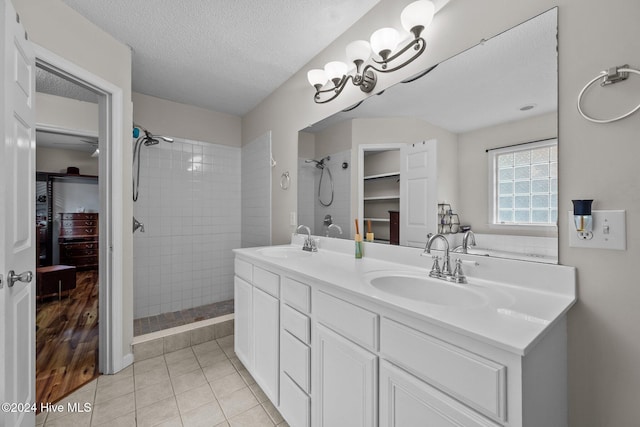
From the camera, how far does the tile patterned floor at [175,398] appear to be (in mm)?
1495

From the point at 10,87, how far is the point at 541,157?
2066mm

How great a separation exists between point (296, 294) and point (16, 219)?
48.9 inches

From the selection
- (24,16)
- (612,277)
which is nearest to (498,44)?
(612,277)

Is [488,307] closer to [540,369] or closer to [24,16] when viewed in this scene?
[540,369]

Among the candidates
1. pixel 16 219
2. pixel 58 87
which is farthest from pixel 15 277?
pixel 58 87

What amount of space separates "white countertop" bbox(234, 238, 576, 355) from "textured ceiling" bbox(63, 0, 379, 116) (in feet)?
4.99

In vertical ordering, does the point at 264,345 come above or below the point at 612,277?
below

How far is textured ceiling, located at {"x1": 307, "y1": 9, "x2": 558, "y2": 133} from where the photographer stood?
3.16ft

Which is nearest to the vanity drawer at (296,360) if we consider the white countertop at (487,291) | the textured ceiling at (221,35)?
the white countertop at (487,291)

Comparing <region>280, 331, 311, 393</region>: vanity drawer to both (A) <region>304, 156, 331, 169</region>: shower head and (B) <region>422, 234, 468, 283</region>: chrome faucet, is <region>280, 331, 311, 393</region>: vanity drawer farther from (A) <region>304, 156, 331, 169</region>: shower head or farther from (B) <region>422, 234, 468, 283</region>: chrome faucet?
(A) <region>304, 156, 331, 169</region>: shower head

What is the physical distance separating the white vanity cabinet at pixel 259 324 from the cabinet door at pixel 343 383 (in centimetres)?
39

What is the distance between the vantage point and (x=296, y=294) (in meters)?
1.32

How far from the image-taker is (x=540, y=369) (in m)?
0.71

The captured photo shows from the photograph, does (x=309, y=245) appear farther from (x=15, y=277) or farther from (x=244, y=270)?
(x=15, y=277)
